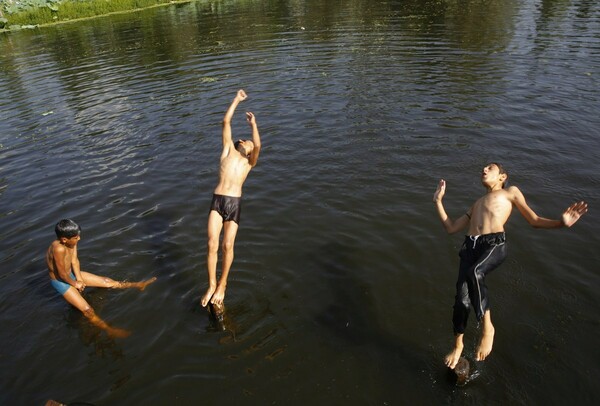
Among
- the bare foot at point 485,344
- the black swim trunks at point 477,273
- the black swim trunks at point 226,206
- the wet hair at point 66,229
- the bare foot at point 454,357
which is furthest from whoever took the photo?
the black swim trunks at point 226,206

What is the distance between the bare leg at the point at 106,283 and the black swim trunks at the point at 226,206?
2.25 metres

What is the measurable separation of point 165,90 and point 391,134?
11.8 metres

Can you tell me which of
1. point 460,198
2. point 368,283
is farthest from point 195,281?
point 460,198

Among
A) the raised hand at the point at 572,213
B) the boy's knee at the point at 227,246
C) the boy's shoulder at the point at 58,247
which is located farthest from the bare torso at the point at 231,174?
the raised hand at the point at 572,213

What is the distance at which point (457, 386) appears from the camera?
20.5 ft

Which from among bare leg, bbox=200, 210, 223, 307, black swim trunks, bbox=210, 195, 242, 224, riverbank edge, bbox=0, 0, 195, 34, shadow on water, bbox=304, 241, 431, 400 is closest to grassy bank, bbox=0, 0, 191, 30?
riverbank edge, bbox=0, 0, 195, 34

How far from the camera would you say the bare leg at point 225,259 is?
7.67 meters

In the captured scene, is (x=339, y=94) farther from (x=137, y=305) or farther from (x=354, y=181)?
(x=137, y=305)

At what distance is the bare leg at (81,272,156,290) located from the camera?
27.1 feet

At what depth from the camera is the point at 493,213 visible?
20.3ft

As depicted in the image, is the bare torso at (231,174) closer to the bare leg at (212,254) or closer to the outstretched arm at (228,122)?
the outstretched arm at (228,122)

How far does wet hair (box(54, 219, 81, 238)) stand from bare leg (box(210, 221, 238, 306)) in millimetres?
2488

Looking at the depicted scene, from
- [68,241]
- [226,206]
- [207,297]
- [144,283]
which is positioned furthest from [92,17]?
[207,297]

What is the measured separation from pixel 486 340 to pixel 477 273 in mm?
1103
